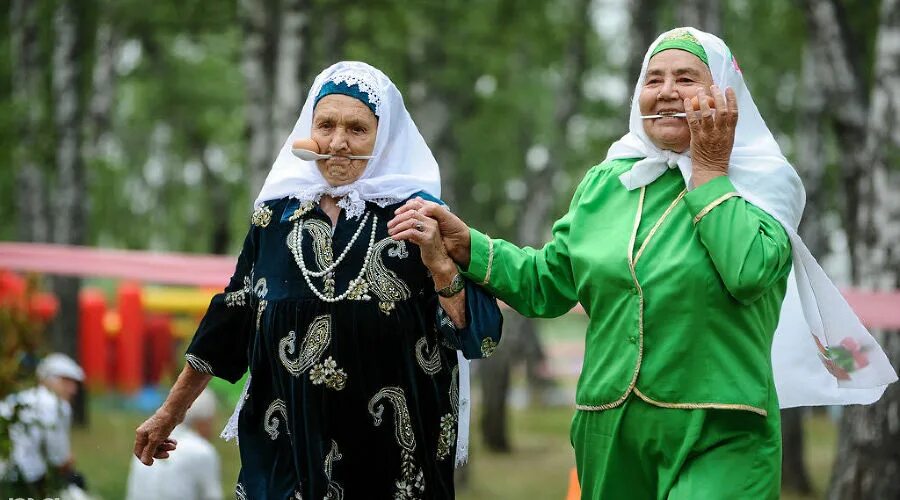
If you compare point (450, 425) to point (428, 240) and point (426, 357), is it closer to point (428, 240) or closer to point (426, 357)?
point (426, 357)

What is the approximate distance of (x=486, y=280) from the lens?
4445mm

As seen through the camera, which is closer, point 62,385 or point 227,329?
point 227,329

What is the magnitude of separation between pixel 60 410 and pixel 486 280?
3.32 meters

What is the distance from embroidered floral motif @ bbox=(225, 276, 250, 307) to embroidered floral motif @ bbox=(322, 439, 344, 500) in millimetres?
584

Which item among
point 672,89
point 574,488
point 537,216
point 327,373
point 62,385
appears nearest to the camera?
point 672,89

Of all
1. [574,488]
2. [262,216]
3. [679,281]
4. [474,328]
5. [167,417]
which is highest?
[262,216]

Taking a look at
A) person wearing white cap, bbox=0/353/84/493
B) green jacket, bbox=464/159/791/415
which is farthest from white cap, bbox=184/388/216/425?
green jacket, bbox=464/159/791/415

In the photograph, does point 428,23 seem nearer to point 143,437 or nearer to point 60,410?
point 60,410

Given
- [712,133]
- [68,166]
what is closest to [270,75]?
[68,166]

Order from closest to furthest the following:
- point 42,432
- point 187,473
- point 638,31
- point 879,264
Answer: point 42,432, point 187,473, point 879,264, point 638,31

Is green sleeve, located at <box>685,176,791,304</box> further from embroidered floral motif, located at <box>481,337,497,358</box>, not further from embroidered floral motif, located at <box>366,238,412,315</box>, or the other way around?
embroidered floral motif, located at <box>366,238,412,315</box>

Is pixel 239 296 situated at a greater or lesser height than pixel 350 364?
greater

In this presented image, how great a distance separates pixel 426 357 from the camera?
14.6ft

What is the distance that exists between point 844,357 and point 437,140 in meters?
12.4
